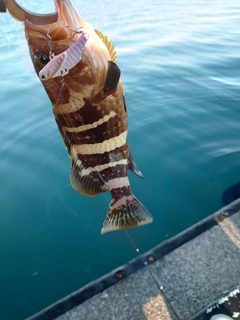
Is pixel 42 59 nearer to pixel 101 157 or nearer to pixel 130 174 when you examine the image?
pixel 101 157

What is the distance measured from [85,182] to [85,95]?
731 millimetres

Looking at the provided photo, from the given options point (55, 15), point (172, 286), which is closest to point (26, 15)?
point (55, 15)

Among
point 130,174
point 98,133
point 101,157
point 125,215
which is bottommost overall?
point 130,174

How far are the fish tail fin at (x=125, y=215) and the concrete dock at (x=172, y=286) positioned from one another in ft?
2.87

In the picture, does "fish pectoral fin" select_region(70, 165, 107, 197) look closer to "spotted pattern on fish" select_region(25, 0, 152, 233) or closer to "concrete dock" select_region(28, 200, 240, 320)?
"spotted pattern on fish" select_region(25, 0, 152, 233)

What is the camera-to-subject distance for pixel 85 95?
196 centimetres

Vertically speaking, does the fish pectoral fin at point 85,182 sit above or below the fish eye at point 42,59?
below

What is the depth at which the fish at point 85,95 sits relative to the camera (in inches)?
68.1

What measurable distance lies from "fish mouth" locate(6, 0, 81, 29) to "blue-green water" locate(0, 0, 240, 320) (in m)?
3.19

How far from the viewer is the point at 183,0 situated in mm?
18703

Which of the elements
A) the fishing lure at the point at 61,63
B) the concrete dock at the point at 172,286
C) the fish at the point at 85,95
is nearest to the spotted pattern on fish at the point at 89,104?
the fish at the point at 85,95

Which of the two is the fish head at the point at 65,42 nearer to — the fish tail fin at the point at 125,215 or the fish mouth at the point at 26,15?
the fish mouth at the point at 26,15

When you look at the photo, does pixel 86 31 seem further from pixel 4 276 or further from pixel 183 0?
pixel 183 0

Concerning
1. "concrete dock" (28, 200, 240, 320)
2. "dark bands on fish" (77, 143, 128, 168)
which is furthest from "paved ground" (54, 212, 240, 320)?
"dark bands on fish" (77, 143, 128, 168)
